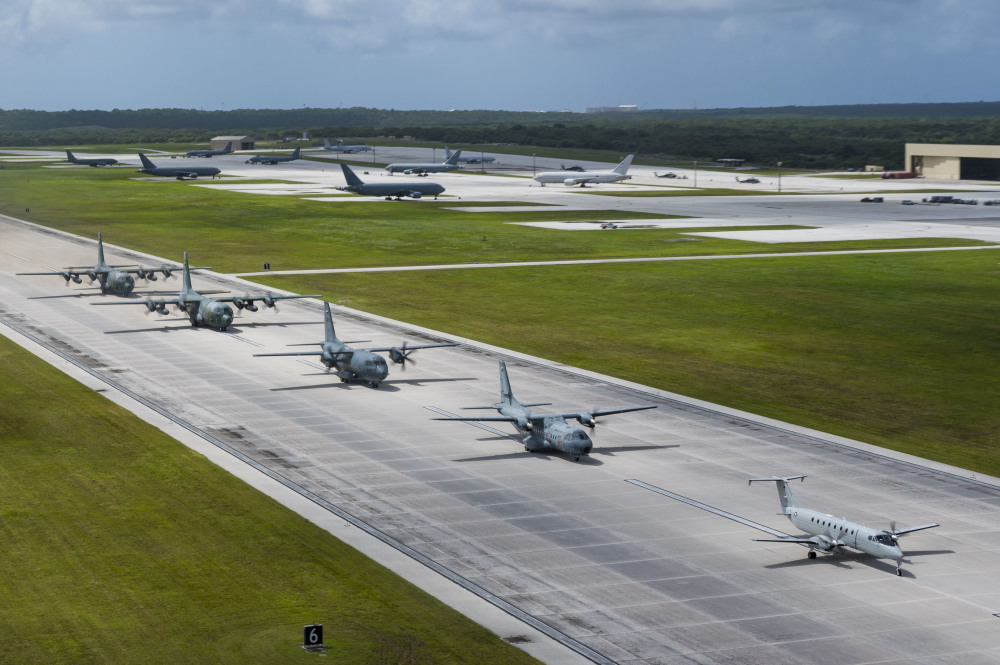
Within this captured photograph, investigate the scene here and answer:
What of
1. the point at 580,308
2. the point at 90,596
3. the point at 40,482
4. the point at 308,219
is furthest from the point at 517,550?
the point at 308,219

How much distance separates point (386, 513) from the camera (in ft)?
158

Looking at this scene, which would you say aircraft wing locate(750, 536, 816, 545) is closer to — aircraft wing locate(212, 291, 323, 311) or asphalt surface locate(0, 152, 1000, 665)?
asphalt surface locate(0, 152, 1000, 665)

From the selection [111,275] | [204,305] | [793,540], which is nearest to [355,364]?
[204,305]

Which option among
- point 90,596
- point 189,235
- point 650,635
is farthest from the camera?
point 189,235

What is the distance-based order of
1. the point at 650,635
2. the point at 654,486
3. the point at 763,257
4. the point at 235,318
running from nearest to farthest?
the point at 650,635
the point at 654,486
the point at 235,318
the point at 763,257

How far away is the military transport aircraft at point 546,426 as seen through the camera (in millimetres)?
54562

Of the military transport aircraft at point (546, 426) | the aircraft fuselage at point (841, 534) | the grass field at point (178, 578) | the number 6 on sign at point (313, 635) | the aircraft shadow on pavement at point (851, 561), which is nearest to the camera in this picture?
the number 6 on sign at point (313, 635)

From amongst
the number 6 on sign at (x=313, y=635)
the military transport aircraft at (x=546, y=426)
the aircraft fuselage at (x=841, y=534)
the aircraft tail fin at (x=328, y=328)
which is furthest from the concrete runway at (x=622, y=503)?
the number 6 on sign at (x=313, y=635)

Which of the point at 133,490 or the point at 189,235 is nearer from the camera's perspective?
the point at 133,490

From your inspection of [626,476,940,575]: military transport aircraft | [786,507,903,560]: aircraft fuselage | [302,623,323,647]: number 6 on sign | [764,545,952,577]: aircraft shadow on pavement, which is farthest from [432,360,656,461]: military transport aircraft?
[302,623,323,647]: number 6 on sign

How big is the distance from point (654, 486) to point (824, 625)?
15.0 meters

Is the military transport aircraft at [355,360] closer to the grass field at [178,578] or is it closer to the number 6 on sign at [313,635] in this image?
the grass field at [178,578]

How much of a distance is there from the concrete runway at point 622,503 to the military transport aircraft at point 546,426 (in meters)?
0.98

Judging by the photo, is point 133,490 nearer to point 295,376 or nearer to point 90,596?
point 90,596
